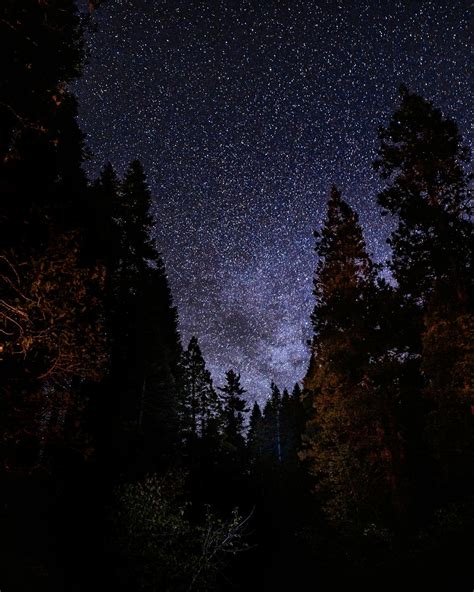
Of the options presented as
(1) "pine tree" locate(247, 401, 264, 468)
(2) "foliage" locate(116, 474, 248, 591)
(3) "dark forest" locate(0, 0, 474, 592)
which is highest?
(1) "pine tree" locate(247, 401, 264, 468)

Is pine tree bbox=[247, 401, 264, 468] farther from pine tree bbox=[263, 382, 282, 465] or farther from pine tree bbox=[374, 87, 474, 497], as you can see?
pine tree bbox=[374, 87, 474, 497]

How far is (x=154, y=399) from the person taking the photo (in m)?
28.0

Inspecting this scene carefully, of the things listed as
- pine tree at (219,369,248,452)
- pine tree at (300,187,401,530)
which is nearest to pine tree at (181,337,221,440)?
pine tree at (219,369,248,452)

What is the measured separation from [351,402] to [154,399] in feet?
46.3

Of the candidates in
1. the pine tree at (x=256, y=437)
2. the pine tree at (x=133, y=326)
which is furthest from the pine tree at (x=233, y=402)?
the pine tree at (x=133, y=326)

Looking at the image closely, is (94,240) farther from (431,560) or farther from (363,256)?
(431,560)

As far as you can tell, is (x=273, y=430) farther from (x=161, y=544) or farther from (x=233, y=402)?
(x=161, y=544)

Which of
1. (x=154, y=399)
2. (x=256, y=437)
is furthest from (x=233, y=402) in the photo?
(x=154, y=399)

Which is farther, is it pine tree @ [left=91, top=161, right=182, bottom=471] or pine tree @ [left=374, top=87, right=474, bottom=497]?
pine tree @ [left=91, top=161, right=182, bottom=471]

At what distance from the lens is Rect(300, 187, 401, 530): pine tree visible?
1884cm

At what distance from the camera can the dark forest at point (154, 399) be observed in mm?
8805

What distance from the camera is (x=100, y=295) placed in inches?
691

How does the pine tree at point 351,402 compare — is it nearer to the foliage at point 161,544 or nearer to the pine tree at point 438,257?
the pine tree at point 438,257

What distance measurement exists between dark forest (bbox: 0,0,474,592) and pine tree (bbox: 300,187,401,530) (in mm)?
98
